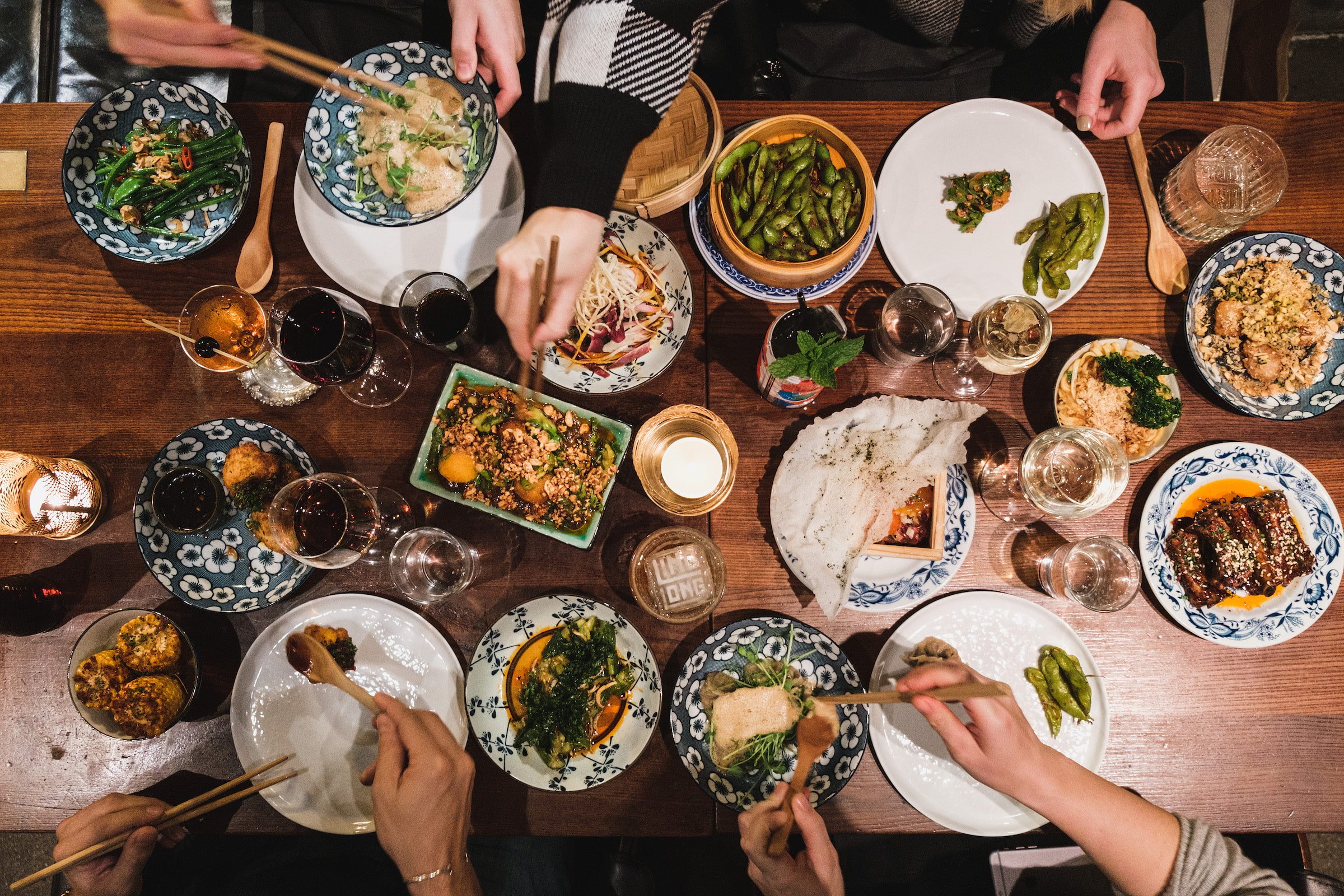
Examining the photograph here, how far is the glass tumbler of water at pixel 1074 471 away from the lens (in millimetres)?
2176

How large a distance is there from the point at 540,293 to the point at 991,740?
1.88 metres

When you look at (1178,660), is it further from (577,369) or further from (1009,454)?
(577,369)

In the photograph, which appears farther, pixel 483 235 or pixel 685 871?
pixel 685 871

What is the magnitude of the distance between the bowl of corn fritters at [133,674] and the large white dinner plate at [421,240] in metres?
1.28

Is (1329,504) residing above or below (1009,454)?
above

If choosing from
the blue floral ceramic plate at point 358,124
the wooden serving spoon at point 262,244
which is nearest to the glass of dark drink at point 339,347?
the wooden serving spoon at point 262,244

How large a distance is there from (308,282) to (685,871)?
2847mm

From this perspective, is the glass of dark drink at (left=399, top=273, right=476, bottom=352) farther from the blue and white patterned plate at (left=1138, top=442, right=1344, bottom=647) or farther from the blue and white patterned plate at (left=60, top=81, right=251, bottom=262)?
the blue and white patterned plate at (left=1138, top=442, right=1344, bottom=647)

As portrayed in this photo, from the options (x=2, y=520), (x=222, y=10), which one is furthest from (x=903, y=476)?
(x=222, y=10)

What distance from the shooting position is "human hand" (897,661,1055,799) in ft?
6.52

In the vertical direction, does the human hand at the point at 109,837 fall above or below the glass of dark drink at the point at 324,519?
below

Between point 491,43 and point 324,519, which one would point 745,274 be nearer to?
point 491,43

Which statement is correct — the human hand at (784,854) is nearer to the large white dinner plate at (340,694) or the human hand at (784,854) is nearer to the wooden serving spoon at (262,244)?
the large white dinner plate at (340,694)

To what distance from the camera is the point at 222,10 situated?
314 centimetres
